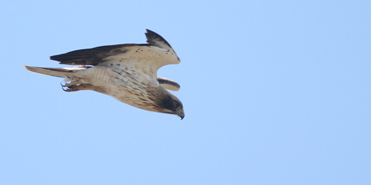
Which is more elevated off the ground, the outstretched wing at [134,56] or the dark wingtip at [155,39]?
the dark wingtip at [155,39]

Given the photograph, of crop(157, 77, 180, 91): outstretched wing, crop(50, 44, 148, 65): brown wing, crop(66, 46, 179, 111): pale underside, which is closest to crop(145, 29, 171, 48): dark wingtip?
crop(66, 46, 179, 111): pale underside

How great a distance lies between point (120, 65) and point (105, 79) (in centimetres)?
39

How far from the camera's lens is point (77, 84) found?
38.0 feet

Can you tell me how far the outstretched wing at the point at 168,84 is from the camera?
1364 cm

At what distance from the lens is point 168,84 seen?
1374cm

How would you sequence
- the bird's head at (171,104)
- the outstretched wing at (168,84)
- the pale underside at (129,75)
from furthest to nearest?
the outstretched wing at (168,84), the bird's head at (171,104), the pale underside at (129,75)

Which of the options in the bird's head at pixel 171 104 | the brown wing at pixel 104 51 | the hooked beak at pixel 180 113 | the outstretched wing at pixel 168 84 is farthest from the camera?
the outstretched wing at pixel 168 84

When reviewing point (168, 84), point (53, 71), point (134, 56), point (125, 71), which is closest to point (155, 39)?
point (134, 56)

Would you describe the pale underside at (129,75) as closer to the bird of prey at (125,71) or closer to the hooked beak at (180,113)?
the bird of prey at (125,71)

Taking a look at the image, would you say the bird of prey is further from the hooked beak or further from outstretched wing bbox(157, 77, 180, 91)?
outstretched wing bbox(157, 77, 180, 91)

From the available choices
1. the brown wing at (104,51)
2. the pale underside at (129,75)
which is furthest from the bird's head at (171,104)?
the brown wing at (104,51)

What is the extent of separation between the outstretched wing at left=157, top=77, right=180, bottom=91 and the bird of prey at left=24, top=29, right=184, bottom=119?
1881 mm

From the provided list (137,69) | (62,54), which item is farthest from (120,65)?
(62,54)

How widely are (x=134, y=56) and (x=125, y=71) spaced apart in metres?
0.34
